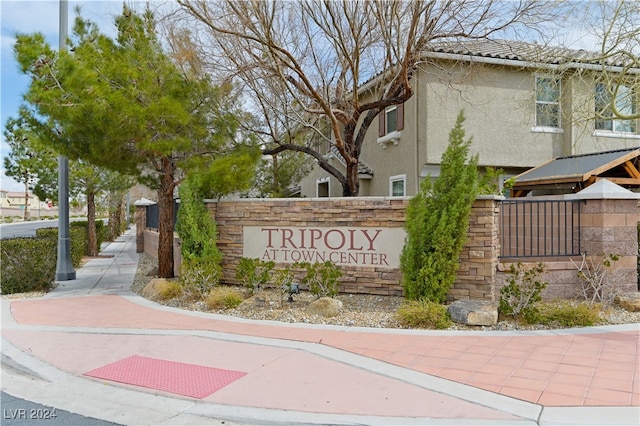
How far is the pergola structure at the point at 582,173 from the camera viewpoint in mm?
12195

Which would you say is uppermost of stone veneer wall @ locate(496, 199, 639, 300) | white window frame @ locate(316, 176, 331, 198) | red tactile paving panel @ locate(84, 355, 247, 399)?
white window frame @ locate(316, 176, 331, 198)

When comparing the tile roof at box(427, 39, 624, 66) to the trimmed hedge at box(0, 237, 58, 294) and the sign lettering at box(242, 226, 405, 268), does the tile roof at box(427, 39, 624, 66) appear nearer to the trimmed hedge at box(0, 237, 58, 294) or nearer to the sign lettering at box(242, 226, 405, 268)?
the sign lettering at box(242, 226, 405, 268)

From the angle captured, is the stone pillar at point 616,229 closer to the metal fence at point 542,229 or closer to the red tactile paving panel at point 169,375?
the metal fence at point 542,229

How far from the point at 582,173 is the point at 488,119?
11.6 ft

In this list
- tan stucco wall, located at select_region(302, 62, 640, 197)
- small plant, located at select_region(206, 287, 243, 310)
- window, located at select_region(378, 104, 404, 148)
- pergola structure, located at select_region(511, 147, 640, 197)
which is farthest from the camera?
window, located at select_region(378, 104, 404, 148)

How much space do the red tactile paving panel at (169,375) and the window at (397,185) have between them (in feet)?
34.7

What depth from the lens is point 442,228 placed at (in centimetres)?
794

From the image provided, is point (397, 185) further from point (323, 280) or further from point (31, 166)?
point (31, 166)

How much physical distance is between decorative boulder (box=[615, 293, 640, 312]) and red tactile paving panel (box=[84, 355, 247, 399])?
21.4ft

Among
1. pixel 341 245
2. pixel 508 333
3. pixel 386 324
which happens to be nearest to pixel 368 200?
pixel 341 245

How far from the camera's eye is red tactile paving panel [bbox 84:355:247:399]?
5.02m

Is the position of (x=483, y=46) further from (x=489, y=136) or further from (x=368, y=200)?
(x=368, y=200)

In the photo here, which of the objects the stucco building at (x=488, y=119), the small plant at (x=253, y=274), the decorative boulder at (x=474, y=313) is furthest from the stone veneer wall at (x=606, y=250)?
the stucco building at (x=488, y=119)

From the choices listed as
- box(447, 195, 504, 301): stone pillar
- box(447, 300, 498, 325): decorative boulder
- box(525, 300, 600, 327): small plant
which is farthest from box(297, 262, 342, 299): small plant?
box(525, 300, 600, 327): small plant
